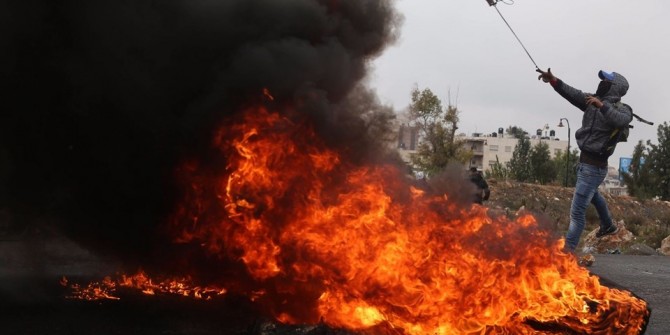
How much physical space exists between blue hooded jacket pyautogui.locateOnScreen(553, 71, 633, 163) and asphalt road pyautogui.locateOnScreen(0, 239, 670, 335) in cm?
179

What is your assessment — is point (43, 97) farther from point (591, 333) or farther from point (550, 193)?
point (550, 193)

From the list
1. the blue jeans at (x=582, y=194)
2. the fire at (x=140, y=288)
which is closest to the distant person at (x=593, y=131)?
the blue jeans at (x=582, y=194)

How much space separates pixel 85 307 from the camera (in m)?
5.64

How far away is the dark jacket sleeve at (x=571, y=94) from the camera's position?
7141mm

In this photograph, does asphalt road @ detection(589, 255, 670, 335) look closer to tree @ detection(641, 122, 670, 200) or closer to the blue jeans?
the blue jeans

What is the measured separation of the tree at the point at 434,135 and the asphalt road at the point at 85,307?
21380 mm

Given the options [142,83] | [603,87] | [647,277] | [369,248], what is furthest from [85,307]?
[647,277]

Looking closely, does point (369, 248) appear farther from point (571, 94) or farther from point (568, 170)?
point (568, 170)

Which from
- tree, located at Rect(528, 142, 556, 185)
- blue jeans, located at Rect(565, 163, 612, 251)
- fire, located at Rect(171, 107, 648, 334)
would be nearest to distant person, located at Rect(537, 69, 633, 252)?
blue jeans, located at Rect(565, 163, 612, 251)

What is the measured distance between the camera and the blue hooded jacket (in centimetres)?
709

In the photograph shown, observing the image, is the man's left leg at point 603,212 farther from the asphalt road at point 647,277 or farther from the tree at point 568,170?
the tree at point 568,170

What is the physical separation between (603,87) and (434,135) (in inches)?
893

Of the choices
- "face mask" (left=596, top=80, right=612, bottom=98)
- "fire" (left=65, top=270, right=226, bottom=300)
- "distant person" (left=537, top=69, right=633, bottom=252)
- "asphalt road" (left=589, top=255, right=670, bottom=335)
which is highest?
"face mask" (left=596, top=80, right=612, bottom=98)

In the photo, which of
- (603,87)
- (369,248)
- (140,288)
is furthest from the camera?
(603,87)
